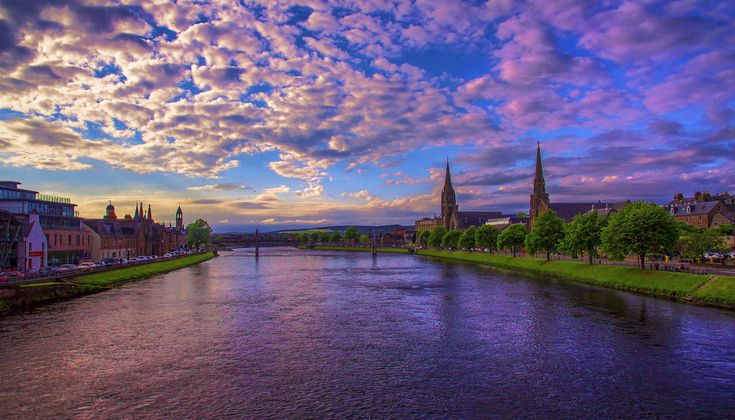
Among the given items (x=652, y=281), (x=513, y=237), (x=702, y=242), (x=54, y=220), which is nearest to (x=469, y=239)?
(x=513, y=237)

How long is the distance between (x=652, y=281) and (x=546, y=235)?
4461cm

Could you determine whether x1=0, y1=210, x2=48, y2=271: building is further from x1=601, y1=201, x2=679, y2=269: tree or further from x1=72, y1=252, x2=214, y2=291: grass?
x1=601, y1=201, x2=679, y2=269: tree

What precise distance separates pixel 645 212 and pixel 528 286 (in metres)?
21.3

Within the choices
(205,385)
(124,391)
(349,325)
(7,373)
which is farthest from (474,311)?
(7,373)

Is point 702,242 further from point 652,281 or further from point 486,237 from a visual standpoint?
point 486,237

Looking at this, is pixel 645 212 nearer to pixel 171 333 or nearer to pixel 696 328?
pixel 696 328

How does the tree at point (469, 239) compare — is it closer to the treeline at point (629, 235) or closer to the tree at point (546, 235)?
the treeline at point (629, 235)

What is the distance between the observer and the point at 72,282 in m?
66.6

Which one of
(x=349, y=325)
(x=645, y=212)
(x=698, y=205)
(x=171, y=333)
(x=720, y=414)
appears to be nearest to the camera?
(x=720, y=414)

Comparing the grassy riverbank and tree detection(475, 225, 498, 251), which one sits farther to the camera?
tree detection(475, 225, 498, 251)

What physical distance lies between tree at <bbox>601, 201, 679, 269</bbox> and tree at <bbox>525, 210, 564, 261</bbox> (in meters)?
32.6

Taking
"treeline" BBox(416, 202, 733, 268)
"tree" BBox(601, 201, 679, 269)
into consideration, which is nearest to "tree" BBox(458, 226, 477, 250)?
"treeline" BBox(416, 202, 733, 268)

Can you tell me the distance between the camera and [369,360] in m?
32.4

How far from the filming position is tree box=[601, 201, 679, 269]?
232 feet
